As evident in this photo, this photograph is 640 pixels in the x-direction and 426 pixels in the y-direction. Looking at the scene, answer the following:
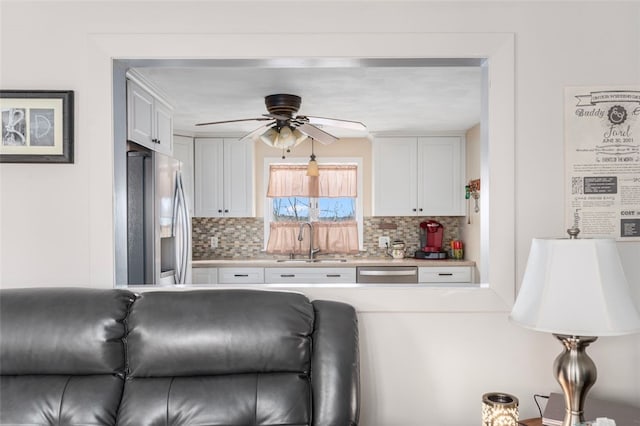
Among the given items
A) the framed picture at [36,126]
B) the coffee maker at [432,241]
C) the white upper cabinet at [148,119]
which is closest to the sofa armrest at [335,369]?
A: the framed picture at [36,126]

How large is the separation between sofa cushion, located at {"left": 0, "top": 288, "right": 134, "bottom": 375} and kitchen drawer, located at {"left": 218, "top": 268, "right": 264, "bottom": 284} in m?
3.53

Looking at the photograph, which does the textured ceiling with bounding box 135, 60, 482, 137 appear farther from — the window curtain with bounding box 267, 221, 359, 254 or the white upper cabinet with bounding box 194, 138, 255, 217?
the window curtain with bounding box 267, 221, 359, 254

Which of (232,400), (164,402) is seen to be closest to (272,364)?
(232,400)

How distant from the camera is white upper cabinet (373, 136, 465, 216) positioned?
5602mm

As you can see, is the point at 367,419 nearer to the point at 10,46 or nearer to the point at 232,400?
the point at 232,400

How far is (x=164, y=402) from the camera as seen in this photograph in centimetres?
168

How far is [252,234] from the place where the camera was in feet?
19.2

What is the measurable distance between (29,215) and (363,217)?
13.5ft

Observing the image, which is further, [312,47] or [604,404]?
[312,47]

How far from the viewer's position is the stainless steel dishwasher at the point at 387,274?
5285 mm

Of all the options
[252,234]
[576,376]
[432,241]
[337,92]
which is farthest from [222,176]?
[576,376]

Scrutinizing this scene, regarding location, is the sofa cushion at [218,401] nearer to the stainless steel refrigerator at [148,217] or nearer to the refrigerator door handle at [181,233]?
the stainless steel refrigerator at [148,217]

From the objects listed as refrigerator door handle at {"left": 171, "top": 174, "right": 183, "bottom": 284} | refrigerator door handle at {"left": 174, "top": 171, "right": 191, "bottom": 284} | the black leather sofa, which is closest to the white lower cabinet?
refrigerator door handle at {"left": 174, "top": 171, "right": 191, "bottom": 284}

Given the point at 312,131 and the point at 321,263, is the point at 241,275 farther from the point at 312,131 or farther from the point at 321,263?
the point at 312,131
